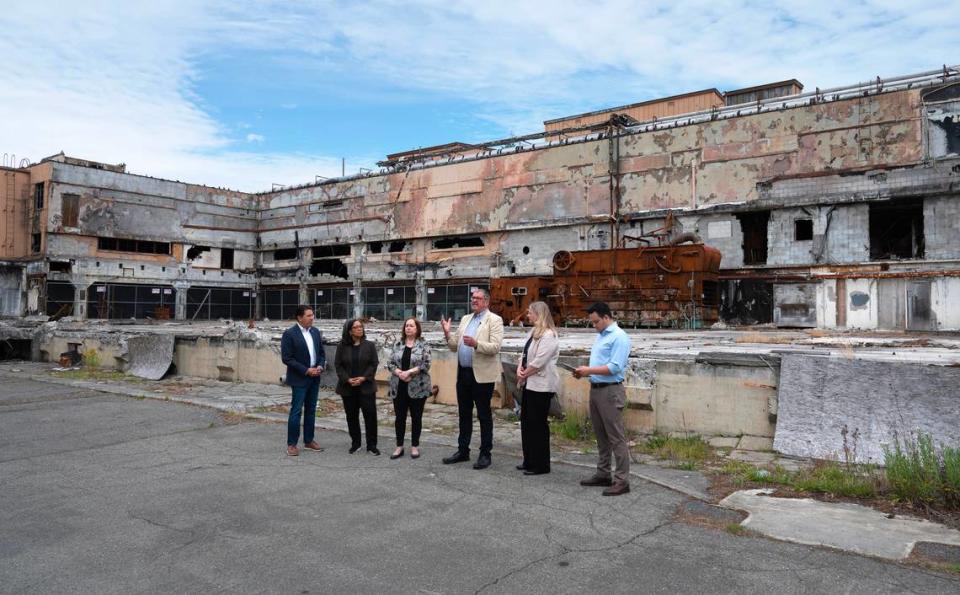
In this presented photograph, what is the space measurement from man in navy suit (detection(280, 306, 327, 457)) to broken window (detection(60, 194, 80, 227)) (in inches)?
1250

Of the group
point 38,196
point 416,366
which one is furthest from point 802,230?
point 38,196

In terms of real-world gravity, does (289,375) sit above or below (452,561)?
above

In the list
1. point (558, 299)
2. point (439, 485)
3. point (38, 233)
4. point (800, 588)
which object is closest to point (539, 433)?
point (439, 485)

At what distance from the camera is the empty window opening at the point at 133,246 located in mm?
34344

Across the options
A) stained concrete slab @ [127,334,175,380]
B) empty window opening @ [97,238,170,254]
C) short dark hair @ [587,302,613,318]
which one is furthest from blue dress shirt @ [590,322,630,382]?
empty window opening @ [97,238,170,254]

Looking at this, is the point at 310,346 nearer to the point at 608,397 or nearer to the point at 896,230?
the point at 608,397

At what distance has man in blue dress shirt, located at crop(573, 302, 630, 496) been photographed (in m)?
5.46

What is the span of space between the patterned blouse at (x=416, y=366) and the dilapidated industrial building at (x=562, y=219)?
16.1m

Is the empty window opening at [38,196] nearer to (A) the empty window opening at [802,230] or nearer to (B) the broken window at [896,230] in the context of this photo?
(A) the empty window opening at [802,230]

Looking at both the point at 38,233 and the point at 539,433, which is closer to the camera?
the point at 539,433

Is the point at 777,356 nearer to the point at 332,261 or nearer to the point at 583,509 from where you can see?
the point at 583,509

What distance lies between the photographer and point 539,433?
6098mm

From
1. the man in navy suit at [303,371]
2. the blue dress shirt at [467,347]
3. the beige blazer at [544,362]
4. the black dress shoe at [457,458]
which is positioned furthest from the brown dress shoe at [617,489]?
the man in navy suit at [303,371]

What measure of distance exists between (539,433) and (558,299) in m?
18.3
